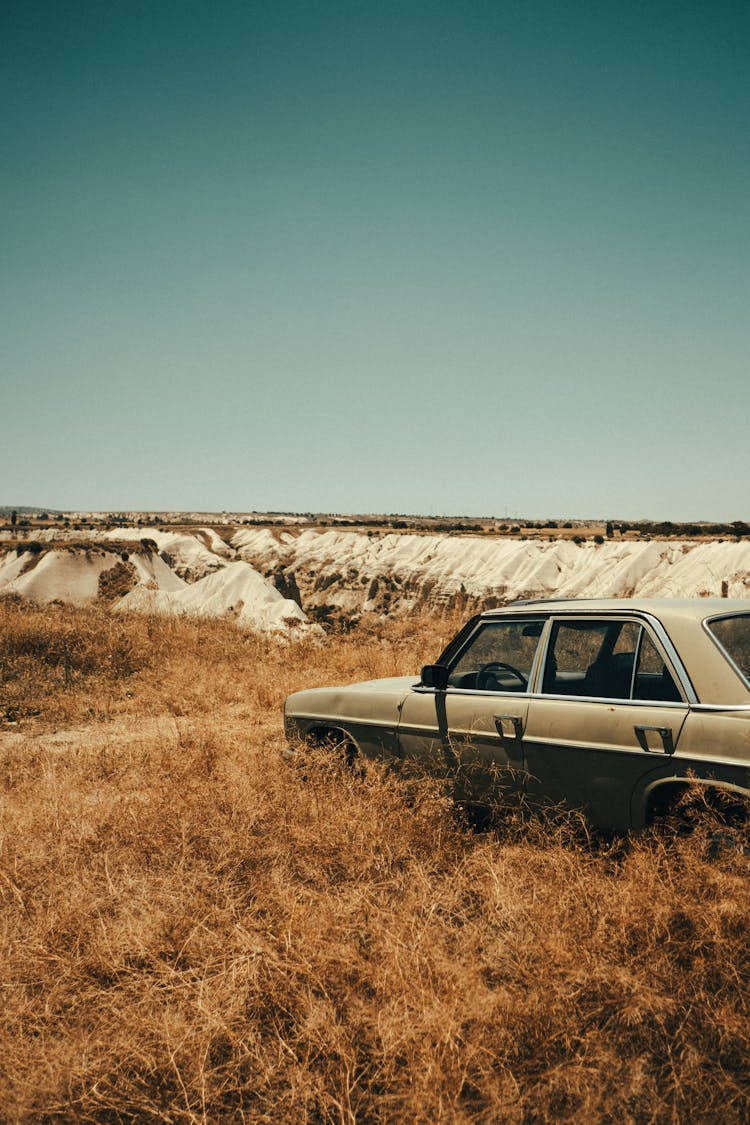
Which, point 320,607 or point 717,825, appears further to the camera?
point 320,607

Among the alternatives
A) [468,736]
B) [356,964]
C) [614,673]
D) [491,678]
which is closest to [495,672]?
[491,678]

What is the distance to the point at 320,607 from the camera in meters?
48.4

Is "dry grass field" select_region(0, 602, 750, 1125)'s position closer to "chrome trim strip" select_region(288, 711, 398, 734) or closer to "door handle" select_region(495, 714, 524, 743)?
"chrome trim strip" select_region(288, 711, 398, 734)

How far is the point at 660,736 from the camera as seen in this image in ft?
11.2

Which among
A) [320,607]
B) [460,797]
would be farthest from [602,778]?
[320,607]

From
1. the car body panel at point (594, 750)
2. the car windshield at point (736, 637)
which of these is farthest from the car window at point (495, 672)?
the car windshield at point (736, 637)

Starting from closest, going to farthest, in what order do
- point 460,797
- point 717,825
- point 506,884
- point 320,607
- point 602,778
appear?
point 717,825, point 506,884, point 602,778, point 460,797, point 320,607

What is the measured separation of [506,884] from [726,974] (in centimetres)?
104

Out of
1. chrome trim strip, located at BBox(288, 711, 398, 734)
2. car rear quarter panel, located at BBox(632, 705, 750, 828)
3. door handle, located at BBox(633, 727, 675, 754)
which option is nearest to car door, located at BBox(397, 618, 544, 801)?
chrome trim strip, located at BBox(288, 711, 398, 734)

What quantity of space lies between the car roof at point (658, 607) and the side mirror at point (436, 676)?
1.83ft

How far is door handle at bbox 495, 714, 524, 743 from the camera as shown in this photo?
13.3 feet

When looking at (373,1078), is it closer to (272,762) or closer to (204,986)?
(204,986)

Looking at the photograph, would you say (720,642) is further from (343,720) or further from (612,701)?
(343,720)

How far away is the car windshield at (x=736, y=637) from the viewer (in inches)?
136
